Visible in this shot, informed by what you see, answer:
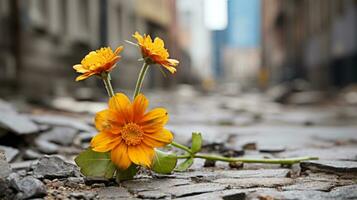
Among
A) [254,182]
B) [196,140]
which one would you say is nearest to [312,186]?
[254,182]

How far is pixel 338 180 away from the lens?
201cm

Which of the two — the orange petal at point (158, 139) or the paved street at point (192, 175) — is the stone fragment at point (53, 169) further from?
the orange petal at point (158, 139)

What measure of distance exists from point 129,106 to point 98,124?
0.38 ft

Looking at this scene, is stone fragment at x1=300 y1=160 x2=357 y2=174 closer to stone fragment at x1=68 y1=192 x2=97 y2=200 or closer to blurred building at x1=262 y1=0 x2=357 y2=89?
stone fragment at x1=68 y1=192 x2=97 y2=200

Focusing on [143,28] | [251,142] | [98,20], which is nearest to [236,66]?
[143,28]

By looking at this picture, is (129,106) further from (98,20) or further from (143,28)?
(143,28)

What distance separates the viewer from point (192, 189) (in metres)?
1.86

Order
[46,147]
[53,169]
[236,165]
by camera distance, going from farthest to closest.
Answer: [46,147] → [236,165] → [53,169]

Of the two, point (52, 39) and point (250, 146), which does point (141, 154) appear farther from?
point (52, 39)

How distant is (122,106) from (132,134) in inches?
3.9

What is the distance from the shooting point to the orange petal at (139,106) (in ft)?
6.05

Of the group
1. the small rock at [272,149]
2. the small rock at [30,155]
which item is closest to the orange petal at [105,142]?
the small rock at [30,155]

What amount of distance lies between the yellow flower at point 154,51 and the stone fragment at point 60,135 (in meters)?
1.47

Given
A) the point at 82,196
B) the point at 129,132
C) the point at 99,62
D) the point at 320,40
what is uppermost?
the point at 320,40
